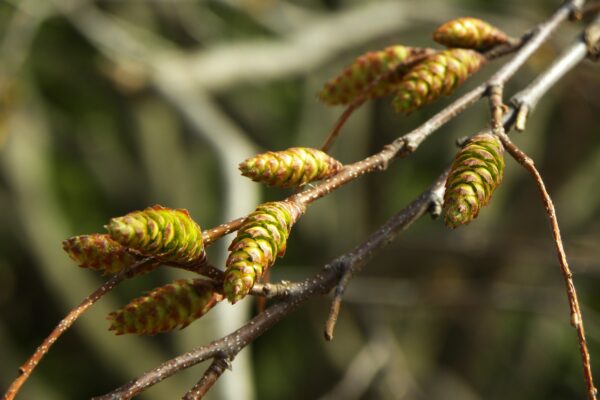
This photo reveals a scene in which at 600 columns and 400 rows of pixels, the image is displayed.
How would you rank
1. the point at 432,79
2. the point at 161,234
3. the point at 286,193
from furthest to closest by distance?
the point at 286,193
the point at 432,79
the point at 161,234

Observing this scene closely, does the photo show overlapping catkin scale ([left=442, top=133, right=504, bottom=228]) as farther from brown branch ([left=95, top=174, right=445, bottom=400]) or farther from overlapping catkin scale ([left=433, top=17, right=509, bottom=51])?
overlapping catkin scale ([left=433, top=17, right=509, bottom=51])

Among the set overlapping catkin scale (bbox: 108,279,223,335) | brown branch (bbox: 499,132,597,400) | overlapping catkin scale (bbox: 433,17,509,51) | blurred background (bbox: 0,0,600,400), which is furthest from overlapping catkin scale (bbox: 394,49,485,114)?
blurred background (bbox: 0,0,600,400)

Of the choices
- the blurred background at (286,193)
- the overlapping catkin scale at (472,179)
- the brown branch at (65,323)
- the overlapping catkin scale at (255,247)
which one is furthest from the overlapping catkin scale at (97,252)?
the blurred background at (286,193)

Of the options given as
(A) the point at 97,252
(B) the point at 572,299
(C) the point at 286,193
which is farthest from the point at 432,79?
(C) the point at 286,193

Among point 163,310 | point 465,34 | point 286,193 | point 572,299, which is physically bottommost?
point 286,193

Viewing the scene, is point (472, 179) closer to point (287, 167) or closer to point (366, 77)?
point (287, 167)

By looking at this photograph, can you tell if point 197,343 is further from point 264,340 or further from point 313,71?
point 264,340

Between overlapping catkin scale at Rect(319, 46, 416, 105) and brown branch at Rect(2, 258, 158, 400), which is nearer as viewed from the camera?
brown branch at Rect(2, 258, 158, 400)
